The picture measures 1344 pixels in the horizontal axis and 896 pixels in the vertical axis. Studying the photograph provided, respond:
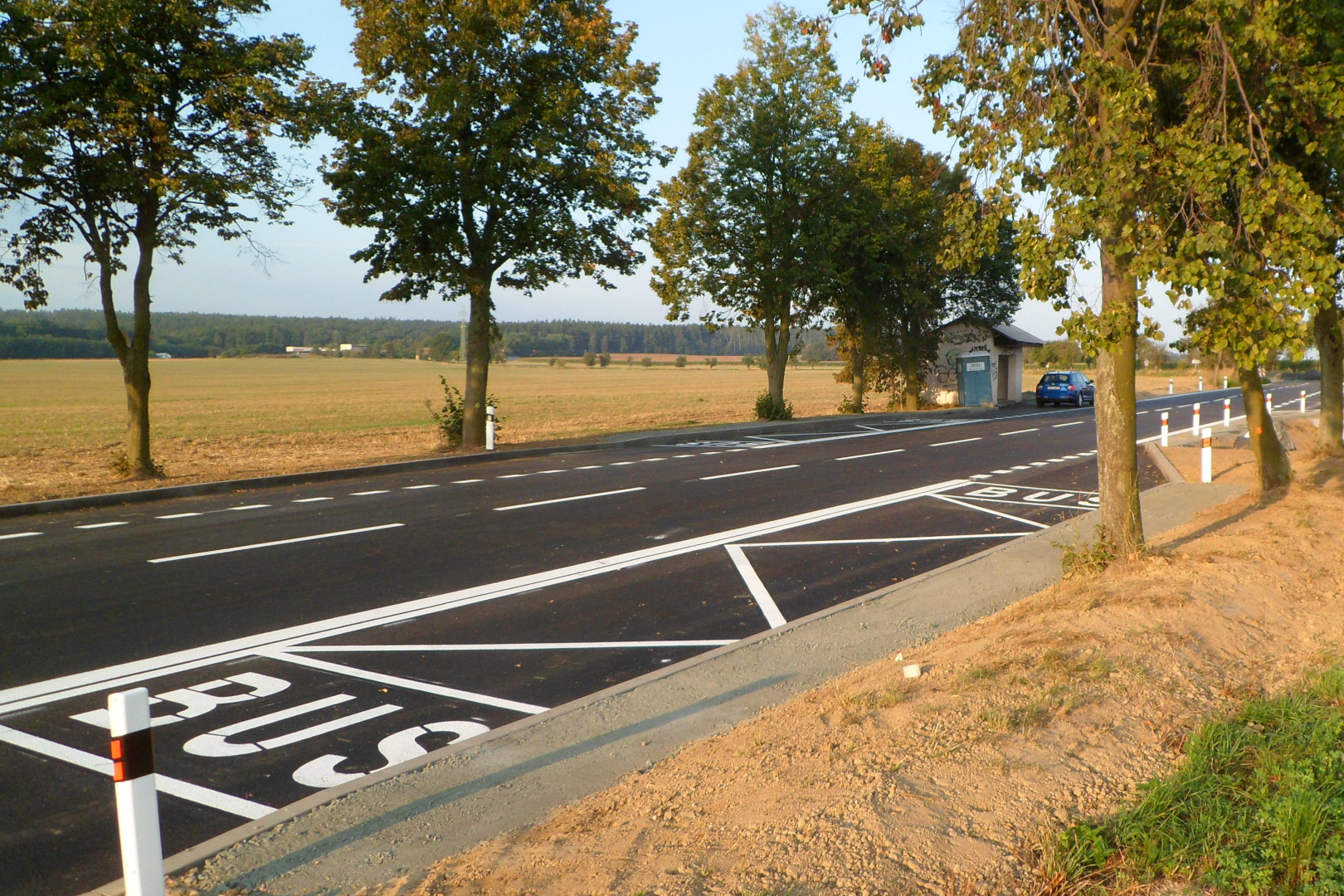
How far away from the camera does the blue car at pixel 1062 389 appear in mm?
43688

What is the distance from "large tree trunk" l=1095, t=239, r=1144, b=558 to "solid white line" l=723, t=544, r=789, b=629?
9.44 ft

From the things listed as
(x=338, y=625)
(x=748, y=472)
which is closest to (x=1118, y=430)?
(x=338, y=625)

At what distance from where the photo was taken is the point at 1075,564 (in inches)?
328

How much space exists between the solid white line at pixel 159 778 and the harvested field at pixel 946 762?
1.26 meters

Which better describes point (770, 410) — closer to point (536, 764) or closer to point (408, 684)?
point (408, 684)

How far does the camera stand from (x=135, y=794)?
329 cm

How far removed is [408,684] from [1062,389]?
138 feet

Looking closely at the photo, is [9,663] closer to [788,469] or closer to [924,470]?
[788,469]

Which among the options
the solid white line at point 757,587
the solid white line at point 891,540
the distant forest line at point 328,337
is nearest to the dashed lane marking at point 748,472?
the solid white line at point 891,540

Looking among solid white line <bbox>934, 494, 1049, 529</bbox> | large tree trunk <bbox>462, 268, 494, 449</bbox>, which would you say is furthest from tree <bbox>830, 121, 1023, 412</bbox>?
solid white line <bbox>934, 494, 1049, 529</bbox>

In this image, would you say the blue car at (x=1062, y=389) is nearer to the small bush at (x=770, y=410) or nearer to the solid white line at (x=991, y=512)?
the small bush at (x=770, y=410)

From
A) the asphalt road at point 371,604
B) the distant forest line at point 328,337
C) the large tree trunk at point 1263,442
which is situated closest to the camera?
the asphalt road at point 371,604

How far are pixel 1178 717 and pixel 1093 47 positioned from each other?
206 inches

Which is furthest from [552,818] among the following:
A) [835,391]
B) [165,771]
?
[835,391]
